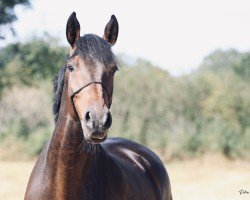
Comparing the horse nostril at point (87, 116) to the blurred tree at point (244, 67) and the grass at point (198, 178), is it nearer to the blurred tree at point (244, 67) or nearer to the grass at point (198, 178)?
the grass at point (198, 178)

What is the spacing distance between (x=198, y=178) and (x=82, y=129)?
13.4m

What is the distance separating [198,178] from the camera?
52.9ft

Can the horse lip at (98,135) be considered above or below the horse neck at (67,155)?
above

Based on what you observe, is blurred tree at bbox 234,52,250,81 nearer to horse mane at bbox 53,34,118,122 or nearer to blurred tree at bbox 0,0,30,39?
blurred tree at bbox 0,0,30,39

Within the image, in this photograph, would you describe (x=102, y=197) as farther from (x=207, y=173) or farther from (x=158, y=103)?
(x=158, y=103)

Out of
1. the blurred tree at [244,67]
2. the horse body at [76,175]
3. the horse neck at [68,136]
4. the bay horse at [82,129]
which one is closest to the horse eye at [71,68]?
the bay horse at [82,129]

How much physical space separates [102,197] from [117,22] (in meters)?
1.19

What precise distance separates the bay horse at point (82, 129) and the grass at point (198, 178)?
8.16 m

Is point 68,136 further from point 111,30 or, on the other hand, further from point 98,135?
point 111,30

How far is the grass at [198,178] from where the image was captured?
12156 mm

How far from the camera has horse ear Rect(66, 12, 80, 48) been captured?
3277mm

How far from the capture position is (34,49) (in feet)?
80.0

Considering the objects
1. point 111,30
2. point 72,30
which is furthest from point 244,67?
point 72,30

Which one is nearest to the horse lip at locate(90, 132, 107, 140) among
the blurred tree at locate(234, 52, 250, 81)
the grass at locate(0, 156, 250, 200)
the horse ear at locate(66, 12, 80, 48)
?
the horse ear at locate(66, 12, 80, 48)
